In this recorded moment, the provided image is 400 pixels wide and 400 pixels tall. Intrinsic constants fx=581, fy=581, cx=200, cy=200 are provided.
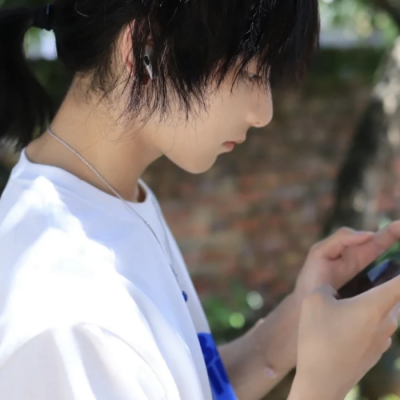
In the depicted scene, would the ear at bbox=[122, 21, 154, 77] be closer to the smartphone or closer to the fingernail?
the smartphone

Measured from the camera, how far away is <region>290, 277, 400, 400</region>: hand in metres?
0.71

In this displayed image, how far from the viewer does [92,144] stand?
85cm

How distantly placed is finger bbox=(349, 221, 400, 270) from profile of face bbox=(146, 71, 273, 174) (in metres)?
0.32

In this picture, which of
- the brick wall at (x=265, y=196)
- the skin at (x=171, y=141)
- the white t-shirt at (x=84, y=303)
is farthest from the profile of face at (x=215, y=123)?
the brick wall at (x=265, y=196)

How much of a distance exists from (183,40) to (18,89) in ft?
1.30

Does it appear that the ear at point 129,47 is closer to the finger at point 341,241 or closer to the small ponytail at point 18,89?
the small ponytail at point 18,89

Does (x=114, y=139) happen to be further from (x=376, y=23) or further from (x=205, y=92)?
(x=376, y=23)

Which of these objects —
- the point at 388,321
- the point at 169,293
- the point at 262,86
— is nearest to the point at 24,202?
the point at 169,293

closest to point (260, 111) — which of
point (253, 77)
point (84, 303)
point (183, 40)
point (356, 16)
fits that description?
point (253, 77)

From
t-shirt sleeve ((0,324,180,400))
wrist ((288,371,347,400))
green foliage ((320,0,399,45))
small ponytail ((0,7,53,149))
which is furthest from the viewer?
green foliage ((320,0,399,45))

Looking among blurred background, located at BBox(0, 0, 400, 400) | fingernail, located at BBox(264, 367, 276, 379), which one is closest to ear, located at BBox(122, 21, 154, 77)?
fingernail, located at BBox(264, 367, 276, 379)

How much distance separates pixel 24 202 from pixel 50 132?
0.16 metres

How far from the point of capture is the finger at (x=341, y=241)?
3.36 feet

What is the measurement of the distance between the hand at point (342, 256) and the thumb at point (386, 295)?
290 millimetres
